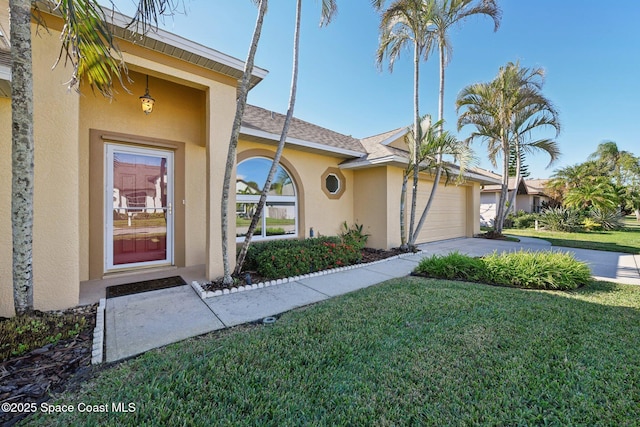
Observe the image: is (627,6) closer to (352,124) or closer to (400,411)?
(352,124)

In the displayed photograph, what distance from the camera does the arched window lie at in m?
7.34

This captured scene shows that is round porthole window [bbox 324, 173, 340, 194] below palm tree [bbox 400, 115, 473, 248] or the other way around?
below

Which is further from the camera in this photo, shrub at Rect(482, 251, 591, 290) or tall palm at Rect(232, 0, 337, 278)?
tall palm at Rect(232, 0, 337, 278)

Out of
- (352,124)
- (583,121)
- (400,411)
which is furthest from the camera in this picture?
(583,121)

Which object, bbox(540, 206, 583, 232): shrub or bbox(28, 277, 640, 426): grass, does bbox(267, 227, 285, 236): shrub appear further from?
bbox(540, 206, 583, 232): shrub

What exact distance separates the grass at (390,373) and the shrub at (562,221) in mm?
15875

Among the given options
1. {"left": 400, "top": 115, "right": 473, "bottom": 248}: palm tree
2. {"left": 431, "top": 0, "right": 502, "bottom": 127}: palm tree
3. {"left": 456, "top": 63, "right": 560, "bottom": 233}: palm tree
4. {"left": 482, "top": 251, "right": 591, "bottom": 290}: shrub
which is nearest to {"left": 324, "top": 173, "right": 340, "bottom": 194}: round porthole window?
{"left": 400, "top": 115, "right": 473, "bottom": 248}: palm tree

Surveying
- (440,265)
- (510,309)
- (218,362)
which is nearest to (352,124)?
(440,265)

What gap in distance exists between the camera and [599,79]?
1193 cm

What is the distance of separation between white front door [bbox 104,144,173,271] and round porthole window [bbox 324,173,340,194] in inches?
200

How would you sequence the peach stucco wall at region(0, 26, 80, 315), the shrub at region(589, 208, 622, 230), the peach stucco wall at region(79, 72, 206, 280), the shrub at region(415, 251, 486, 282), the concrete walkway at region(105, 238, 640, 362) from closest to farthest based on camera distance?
the concrete walkway at region(105, 238, 640, 362), the peach stucco wall at region(0, 26, 80, 315), the peach stucco wall at region(79, 72, 206, 280), the shrub at region(415, 251, 486, 282), the shrub at region(589, 208, 622, 230)

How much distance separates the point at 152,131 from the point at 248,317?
4.80 meters

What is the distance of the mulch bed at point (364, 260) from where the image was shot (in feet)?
15.5

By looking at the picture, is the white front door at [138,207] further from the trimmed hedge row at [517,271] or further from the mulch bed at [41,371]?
the trimmed hedge row at [517,271]
